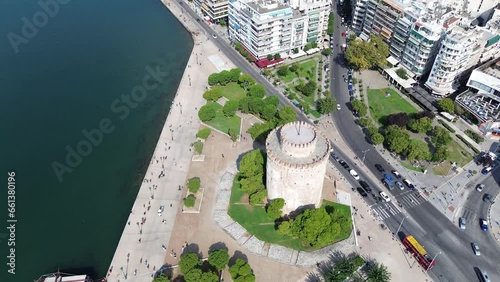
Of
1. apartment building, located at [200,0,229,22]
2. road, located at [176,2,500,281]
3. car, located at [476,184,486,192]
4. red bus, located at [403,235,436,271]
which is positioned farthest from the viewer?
apartment building, located at [200,0,229,22]

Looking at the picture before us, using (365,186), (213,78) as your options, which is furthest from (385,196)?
(213,78)

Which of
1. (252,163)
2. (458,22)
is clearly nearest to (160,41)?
(252,163)

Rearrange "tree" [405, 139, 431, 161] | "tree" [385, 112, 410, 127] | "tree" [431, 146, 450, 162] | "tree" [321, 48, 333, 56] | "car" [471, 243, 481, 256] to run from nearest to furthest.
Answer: "car" [471, 243, 481, 256], "tree" [431, 146, 450, 162], "tree" [405, 139, 431, 161], "tree" [385, 112, 410, 127], "tree" [321, 48, 333, 56]

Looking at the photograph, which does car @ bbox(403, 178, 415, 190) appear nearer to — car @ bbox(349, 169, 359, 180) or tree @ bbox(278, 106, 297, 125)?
car @ bbox(349, 169, 359, 180)

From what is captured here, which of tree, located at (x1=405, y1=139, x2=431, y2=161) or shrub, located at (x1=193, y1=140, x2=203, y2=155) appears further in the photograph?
shrub, located at (x1=193, y1=140, x2=203, y2=155)

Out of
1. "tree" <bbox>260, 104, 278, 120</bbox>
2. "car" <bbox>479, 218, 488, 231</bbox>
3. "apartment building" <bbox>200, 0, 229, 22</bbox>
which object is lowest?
"car" <bbox>479, 218, 488, 231</bbox>

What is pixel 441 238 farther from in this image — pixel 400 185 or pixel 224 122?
pixel 224 122

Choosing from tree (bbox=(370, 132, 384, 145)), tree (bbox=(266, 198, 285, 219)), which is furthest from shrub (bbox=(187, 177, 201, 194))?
tree (bbox=(370, 132, 384, 145))
